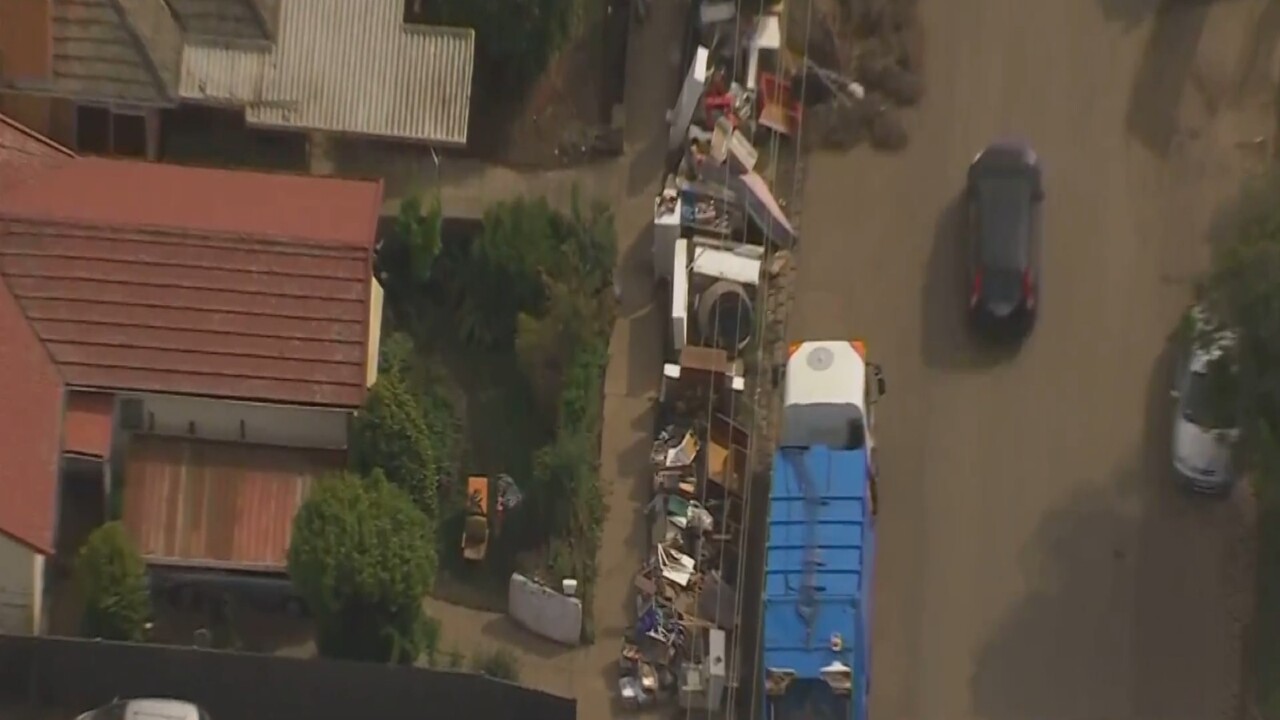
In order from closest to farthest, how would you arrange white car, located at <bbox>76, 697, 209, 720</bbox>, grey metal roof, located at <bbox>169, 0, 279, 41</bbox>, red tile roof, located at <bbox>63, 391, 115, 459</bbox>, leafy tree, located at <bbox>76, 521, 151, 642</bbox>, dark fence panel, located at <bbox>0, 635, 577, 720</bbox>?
white car, located at <bbox>76, 697, 209, 720</bbox>, dark fence panel, located at <bbox>0, 635, 577, 720</bbox>, leafy tree, located at <bbox>76, 521, 151, 642</bbox>, red tile roof, located at <bbox>63, 391, 115, 459</bbox>, grey metal roof, located at <bbox>169, 0, 279, 41</bbox>

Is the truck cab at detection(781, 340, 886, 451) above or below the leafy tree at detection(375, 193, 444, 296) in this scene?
below

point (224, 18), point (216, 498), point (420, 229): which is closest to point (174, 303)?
point (216, 498)

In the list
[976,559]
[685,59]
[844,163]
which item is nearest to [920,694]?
[976,559]

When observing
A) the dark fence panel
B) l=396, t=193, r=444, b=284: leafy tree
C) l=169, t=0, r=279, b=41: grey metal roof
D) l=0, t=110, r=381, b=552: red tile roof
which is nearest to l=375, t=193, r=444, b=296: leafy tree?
l=396, t=193, r=444, b=284: leafy tree

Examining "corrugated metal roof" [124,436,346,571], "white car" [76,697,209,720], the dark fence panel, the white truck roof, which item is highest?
the white truck roof

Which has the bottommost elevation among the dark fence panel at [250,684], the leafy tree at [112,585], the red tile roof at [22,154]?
the dark fence panel at [250,684]

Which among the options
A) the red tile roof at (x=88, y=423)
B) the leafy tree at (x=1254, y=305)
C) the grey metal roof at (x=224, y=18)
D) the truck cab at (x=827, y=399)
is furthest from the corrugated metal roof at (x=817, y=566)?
the grey metal roof at (x=224, y=18)

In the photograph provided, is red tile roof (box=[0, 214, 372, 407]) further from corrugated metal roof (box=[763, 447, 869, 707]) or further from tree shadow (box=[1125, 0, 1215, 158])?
tree shadow (box=[1125, 0, 1215, 158])

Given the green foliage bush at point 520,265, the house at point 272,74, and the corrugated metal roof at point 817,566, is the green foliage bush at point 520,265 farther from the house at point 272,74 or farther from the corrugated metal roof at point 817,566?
the corrugated metal roof at point 817,566

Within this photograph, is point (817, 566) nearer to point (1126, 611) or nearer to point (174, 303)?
point (1126, 611)
